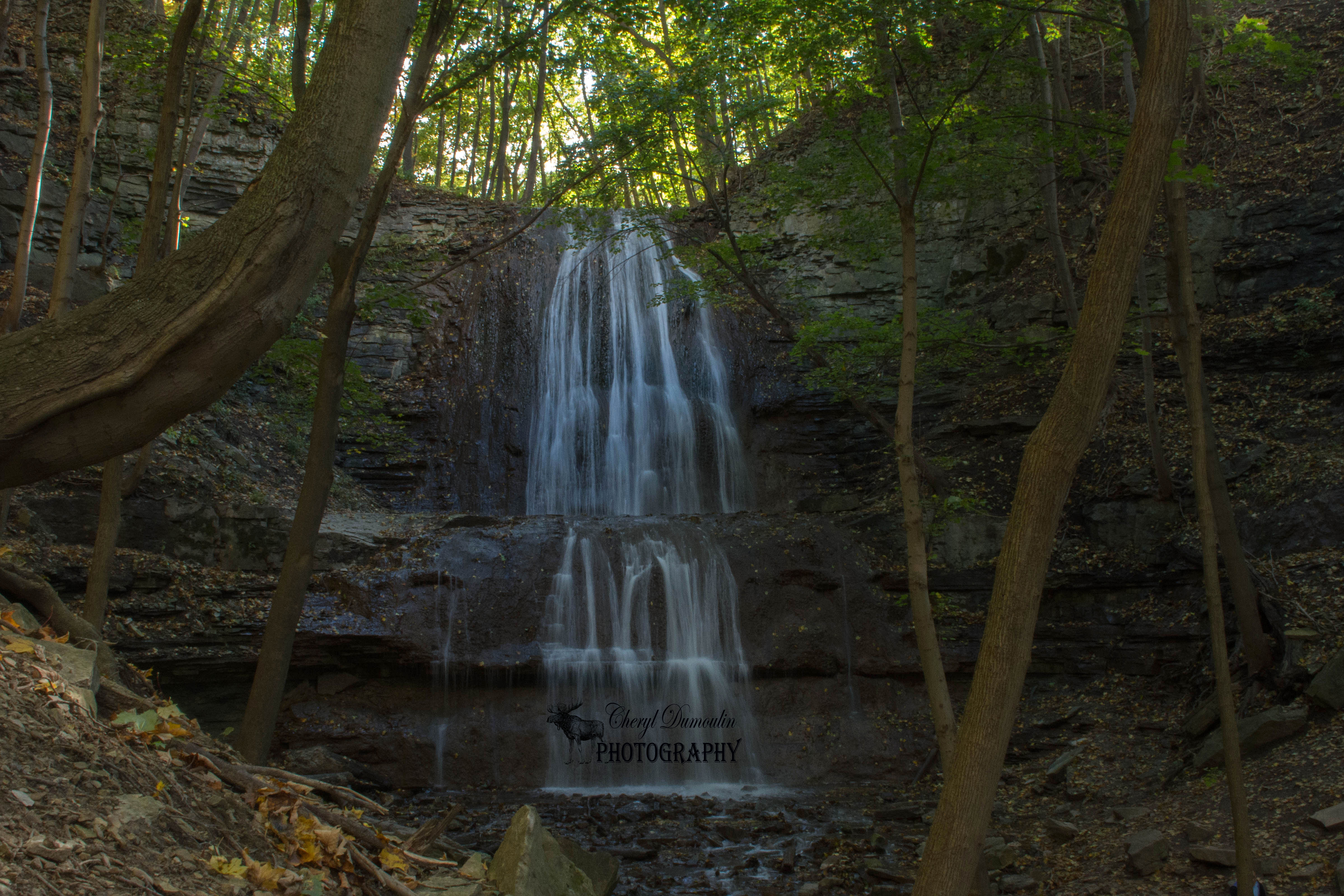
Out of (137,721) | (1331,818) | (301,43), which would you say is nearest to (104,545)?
(137,721)

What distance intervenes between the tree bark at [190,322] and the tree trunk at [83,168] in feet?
10.8

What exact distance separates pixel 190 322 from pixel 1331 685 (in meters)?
7.95

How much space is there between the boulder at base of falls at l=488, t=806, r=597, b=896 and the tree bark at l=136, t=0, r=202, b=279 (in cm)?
488

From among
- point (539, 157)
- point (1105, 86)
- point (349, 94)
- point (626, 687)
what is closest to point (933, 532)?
point (626, 687)

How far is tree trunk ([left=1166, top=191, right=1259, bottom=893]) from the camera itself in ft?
15.9

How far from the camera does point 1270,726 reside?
660cm

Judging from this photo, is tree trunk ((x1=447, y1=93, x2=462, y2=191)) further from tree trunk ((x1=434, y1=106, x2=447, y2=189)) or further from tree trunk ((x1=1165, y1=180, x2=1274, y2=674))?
tree trunk ((x1=1165, y1=180, x2=1274, y2=674))

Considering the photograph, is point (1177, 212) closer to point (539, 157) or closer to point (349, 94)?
point (349, 94)

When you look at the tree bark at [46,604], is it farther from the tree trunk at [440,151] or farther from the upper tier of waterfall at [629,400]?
the tree trunk at [440,151]

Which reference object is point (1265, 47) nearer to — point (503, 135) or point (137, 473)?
point (137, 473)

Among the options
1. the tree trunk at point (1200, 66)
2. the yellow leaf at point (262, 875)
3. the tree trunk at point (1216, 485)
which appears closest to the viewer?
the yellow leaf at point (262, 875)

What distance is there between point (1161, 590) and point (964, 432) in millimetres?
3960

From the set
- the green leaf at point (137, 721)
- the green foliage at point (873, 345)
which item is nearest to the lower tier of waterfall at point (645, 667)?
the green foliage at point (873, 345)

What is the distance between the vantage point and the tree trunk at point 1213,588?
4859 millimetres
